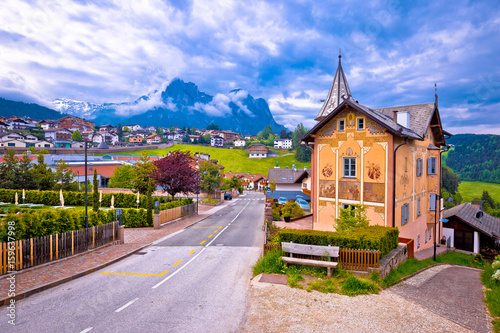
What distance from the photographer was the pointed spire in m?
30.8

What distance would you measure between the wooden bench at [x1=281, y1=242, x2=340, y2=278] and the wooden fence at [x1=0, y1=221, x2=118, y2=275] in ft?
36.2

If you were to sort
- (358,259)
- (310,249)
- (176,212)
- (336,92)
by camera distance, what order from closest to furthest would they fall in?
(358,259) → (310,249) → (176,212) → (336,92)

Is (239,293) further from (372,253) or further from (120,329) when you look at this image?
(372,253)

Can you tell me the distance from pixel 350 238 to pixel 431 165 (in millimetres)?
18253

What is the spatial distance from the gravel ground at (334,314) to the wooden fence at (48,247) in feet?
33.3

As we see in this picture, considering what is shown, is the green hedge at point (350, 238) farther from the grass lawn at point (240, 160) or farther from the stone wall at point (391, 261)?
the grass lawn at point (240, 160)

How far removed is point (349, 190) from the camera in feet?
65.9

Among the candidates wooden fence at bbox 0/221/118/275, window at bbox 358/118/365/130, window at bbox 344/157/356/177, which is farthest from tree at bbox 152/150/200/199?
window at bbox 358/118/365/130

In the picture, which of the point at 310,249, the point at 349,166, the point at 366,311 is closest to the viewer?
the point at 366,311

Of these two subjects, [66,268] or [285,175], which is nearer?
[66,268]

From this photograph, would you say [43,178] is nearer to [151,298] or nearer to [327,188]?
[151,298]

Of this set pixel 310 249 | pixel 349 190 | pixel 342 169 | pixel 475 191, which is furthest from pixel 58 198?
pixel 475 191

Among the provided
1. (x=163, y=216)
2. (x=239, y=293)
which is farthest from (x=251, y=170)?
(x=239, y=293)

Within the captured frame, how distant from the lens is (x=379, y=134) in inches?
739
